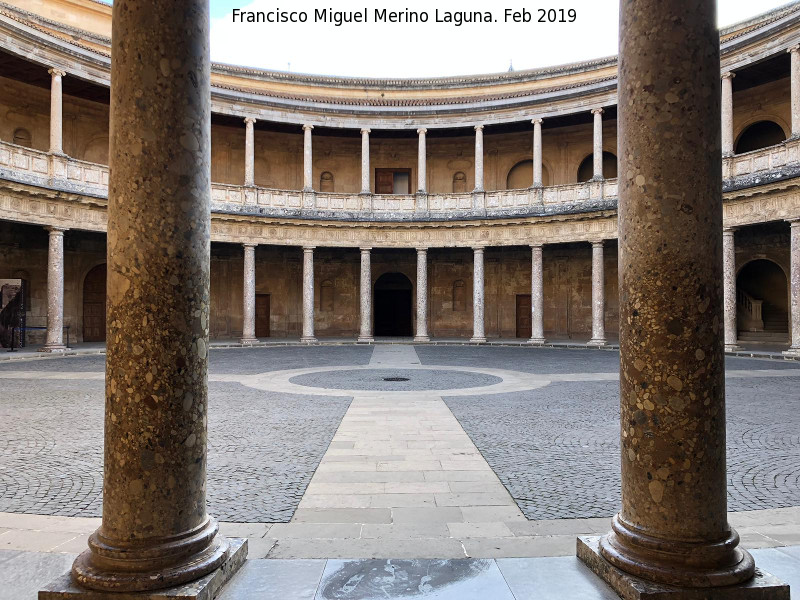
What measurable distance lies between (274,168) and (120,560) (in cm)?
2770

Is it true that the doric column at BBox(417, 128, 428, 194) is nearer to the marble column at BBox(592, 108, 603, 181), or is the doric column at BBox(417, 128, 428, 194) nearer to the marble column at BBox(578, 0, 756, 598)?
the marble column at BBox(592, 108, 603, 181)

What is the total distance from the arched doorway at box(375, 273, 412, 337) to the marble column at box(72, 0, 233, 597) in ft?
90.1

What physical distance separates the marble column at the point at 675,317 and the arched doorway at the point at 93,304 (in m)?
25.7

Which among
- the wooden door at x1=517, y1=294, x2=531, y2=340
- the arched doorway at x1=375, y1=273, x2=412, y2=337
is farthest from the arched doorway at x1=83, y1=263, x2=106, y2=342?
the wooden door at x1=517, y1=294, x2=531, y2=340

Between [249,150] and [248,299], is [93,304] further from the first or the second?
Result: [249,150]

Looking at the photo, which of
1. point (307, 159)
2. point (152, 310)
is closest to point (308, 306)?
point (307, 159)

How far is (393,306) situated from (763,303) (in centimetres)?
1734

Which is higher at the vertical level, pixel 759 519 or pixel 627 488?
pixel 627 488

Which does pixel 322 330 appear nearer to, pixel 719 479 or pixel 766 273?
pixel 766 273

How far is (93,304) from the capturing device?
24.5 metres

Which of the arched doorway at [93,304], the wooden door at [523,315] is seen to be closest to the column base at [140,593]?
the arched doorway at [93,304]

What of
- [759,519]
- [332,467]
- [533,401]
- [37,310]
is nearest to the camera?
A: [759,519]

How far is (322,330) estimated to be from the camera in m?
29.3

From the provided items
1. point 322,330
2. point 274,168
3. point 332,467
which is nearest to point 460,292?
point 322,330
